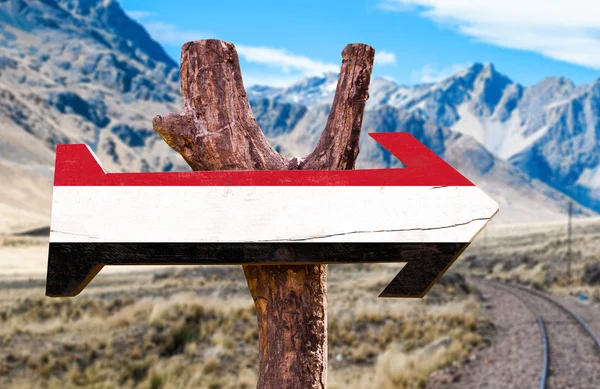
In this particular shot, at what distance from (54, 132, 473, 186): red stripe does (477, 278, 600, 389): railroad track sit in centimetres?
918

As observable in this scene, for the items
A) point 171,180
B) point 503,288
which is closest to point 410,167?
Result: point 171,180

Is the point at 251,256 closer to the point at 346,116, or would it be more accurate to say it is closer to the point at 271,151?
the point at 271,151

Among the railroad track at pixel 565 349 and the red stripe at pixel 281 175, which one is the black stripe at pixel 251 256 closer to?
the red stripe at pixel 281 175

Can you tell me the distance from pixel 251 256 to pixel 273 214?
194 mm

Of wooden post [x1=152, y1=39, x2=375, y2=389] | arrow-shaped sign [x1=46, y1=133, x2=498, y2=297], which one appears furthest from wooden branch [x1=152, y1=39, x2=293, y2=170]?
arrow-shaped sign [x1=46, y1=133, x2=498, y2=297]

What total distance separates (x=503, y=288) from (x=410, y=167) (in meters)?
27.6

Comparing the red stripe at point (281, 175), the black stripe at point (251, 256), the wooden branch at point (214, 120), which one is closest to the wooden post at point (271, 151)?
the wooden branch at point (214, 120)

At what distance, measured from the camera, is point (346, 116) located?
3.27m

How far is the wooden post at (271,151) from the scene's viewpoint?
9.80 ft

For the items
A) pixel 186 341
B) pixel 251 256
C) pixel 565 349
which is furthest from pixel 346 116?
pixel 186 341

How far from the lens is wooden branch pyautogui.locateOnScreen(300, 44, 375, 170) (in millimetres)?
3232

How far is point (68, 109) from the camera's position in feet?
593

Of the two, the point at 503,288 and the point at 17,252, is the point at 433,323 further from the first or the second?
the point at 17,252

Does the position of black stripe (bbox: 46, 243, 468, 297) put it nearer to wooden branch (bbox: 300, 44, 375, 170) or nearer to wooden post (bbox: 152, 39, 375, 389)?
wooden post (bbox: 152, 39, 375, 389)
